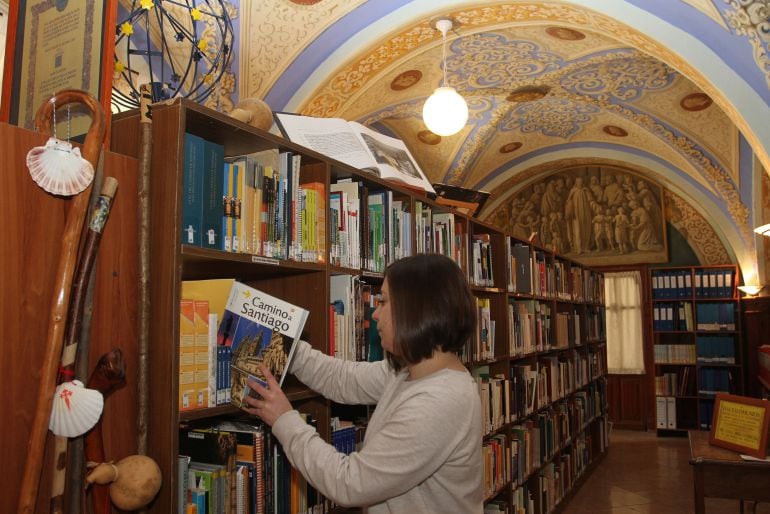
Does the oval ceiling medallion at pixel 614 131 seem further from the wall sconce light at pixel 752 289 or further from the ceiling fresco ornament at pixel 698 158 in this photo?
the wall sconce light at pixel 752 289

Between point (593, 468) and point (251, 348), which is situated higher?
point (251, 348)

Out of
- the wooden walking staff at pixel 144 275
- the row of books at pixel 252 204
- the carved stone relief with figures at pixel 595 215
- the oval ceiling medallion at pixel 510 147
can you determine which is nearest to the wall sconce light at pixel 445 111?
the row of books at pixel 252 204

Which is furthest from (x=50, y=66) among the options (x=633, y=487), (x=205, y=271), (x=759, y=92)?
(x=633, y=487)

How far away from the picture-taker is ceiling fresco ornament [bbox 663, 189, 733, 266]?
916 cm

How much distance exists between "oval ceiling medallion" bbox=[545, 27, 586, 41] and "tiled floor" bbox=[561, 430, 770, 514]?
4.06 meters

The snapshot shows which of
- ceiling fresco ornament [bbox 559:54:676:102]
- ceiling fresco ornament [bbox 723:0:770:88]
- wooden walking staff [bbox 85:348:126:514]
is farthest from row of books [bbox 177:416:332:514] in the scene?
ceiling fresco ornament [bbox 559:54:676:102]

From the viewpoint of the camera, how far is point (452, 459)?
1524 millimetres

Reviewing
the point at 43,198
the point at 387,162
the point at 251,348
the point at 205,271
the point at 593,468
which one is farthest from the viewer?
the point at 593,468

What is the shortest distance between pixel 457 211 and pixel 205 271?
5.49 ft

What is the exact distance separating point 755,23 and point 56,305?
422 cm

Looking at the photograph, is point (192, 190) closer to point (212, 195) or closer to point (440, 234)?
point (212, 195)

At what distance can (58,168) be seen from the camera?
1.34 metres

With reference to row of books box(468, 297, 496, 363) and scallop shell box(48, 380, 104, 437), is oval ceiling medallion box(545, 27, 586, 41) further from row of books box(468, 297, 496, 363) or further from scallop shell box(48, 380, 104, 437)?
scallop shell box(48, 380, 104, 437)

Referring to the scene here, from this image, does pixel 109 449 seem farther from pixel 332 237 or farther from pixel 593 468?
pixel 593 468
